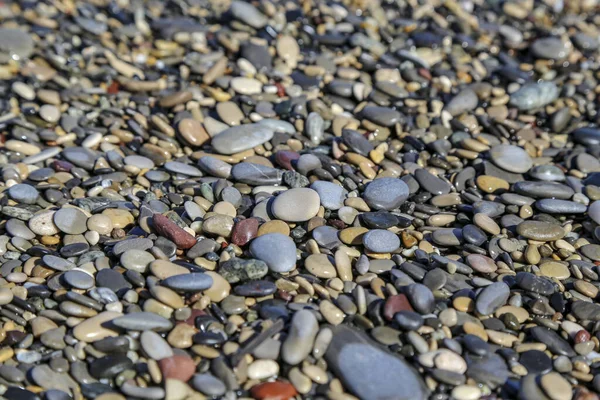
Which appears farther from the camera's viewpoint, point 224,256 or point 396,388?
point 224,256

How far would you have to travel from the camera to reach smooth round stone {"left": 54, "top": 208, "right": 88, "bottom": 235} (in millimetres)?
3082

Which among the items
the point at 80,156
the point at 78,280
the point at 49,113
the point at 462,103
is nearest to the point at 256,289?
the point at 78,280

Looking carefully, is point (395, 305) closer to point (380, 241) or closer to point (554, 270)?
point (380, 241)

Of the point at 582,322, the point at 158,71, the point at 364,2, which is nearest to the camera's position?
the point at 582,322

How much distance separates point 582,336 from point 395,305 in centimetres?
76

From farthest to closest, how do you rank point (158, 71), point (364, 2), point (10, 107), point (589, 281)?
point (364, 2) < point (158, 71) < point (10, 107) < point (589, 281)

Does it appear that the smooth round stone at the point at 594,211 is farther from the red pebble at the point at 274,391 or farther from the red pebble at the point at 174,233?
the red pebble at the point at 174,233

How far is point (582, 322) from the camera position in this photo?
2740mm

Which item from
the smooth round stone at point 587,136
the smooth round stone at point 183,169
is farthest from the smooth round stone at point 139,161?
the smooth round stone at point 587,136

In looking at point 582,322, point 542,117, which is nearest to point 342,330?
point 582,322

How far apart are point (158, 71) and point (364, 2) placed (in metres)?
1.81

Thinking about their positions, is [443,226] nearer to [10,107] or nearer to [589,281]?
[589,281]

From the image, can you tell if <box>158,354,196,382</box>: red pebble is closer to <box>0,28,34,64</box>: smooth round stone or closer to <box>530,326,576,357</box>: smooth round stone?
<box>530,326,576,357</box>: smooth round stone

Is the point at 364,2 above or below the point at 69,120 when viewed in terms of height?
above
